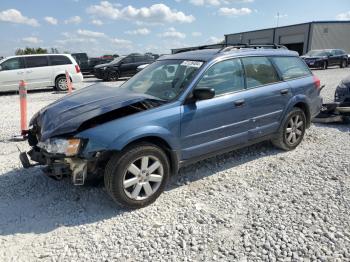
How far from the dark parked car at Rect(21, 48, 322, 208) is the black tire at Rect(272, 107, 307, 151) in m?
0.02

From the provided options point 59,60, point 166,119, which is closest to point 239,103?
point 166,119

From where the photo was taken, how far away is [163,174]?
361cm

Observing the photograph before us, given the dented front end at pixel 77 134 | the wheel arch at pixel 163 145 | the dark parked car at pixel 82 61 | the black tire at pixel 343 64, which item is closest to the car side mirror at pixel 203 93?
the dented front end at pixel 77 134

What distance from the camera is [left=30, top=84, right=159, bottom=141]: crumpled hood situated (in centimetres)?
329

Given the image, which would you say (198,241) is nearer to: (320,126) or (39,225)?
(39,225)

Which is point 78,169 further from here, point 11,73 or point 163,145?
point 11,73

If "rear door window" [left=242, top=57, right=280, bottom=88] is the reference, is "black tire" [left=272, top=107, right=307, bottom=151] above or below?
below

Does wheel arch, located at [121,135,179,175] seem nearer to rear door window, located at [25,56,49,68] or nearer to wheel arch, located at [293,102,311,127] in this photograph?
wheel arch, located at [293,102,311,127]

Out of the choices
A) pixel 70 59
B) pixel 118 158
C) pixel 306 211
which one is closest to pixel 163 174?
pixel 118 158

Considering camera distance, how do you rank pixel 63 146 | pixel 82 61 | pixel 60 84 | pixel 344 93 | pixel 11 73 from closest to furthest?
1. pixel 63 146
2. pixel 344 93
3. pixel 11 73
4. pixel 60 84
5. pixel 82 61

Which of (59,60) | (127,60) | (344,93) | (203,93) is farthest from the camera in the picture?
(127,60)

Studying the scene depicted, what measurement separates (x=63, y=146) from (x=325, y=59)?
24.4 meters

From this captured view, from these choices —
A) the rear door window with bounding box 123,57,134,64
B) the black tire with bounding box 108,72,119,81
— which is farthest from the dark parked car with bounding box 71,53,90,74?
the black tire with bounding box 108,72,119,81

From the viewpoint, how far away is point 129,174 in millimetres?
3406
